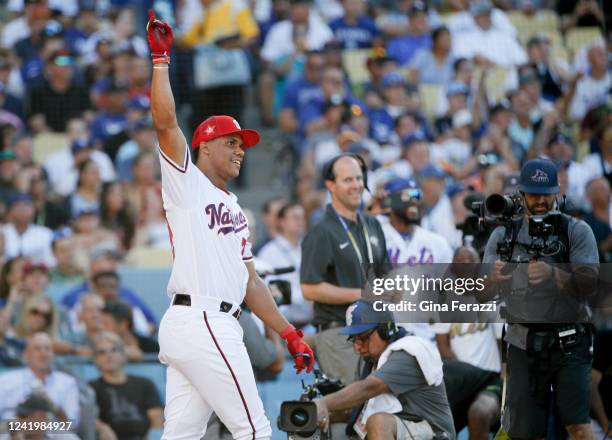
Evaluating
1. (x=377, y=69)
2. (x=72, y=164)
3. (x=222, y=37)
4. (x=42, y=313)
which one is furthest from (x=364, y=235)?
(x=377, y=69)

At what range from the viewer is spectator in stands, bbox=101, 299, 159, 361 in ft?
32.6

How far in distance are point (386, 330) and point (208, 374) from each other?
148 centimetres

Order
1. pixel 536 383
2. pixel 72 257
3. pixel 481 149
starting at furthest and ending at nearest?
1. pixel 481 149
2. pixel 72 257
3. pixel 536 383

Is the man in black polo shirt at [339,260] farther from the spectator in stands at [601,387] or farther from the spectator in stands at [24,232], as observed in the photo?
the spectator in stands at [24,232]

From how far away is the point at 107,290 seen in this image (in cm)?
1015

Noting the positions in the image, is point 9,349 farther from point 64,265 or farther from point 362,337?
point 362,337

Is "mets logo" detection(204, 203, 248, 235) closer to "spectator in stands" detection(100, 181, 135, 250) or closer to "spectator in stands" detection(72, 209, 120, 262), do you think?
"spectator in stands" detection(72, 209, 120, 262)

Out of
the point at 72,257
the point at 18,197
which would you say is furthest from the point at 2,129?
the point at 72,257

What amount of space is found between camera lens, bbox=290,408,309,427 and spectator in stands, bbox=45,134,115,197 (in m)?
5.91

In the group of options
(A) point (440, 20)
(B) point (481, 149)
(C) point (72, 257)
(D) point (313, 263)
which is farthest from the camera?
(A) point (440, 20)

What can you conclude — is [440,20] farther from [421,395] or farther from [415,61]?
[421,395]

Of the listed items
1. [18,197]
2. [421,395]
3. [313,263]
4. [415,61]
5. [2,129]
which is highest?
[415,61]

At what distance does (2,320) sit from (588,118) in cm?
631

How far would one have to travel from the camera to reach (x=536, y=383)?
6371mm
